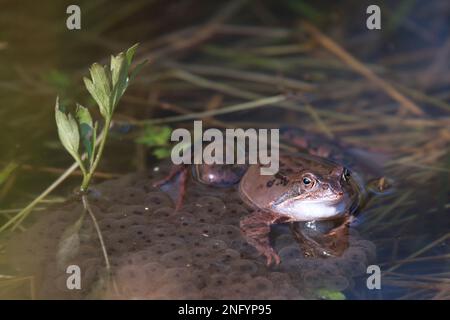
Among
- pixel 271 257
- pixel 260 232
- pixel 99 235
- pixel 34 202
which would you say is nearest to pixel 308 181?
pixel 260 232

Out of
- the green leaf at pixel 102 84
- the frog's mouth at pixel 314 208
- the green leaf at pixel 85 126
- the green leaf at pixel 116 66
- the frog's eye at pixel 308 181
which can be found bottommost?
the frog's mouth at pixel 314 208

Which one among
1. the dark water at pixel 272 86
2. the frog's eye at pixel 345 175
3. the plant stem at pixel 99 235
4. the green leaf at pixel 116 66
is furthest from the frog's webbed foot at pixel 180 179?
the frog's eye at pixel 345 175

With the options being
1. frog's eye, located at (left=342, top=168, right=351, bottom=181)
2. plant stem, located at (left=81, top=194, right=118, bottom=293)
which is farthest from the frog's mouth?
plant stem, located at (left=81, top=194, right=118, bottom=293)

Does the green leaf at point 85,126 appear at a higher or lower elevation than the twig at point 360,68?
lower

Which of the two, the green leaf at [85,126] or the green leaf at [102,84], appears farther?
the green leaf at [85,126]

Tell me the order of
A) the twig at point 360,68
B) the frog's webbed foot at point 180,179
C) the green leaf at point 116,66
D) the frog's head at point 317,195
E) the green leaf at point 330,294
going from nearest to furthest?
the green leaf at point 330,294, the green leaf at point 116,66, the frog's head at point 317,195, the frog's webbed foot at point 180,179, the twig at point 360,68

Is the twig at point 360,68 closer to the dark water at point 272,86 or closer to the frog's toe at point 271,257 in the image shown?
the dark water at point 272,86

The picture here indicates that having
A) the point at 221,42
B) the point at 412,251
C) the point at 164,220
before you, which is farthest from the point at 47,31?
the point at 412,251
